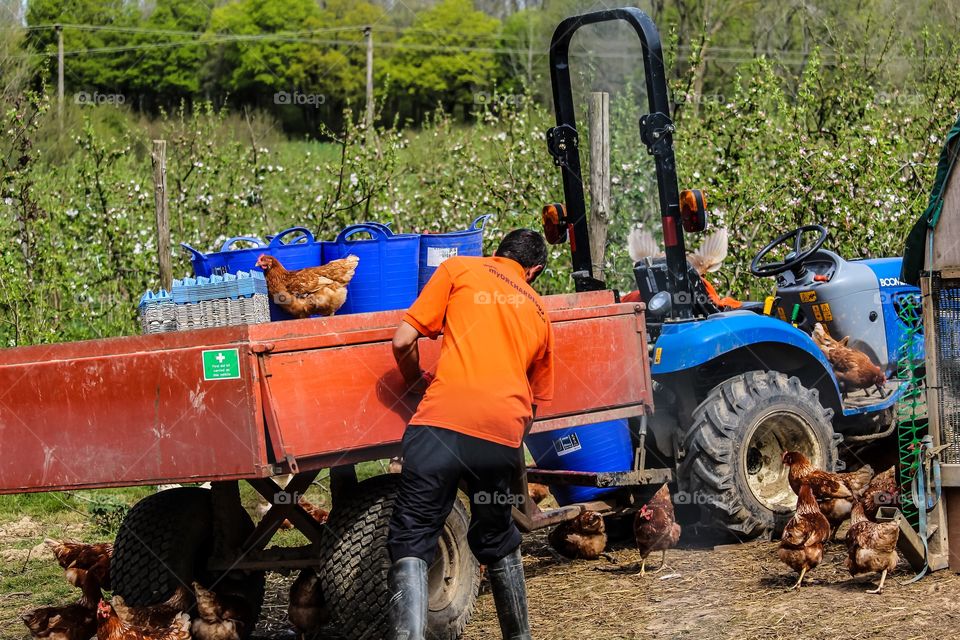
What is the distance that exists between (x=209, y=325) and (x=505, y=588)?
177 cm

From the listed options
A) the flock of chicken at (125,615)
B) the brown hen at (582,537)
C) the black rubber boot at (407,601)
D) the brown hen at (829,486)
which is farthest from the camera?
the brown hen at (582,537)

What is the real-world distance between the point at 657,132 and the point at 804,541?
7.57ft

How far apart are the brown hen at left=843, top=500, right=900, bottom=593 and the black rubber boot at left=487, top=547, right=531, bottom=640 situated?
180 cm

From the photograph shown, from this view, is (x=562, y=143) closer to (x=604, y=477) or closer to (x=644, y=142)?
(x=644, y=142)

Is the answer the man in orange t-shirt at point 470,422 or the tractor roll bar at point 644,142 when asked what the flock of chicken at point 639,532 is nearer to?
the tractor roll bar at point 644,142

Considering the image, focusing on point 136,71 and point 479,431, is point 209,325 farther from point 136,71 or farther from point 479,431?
point 136,71

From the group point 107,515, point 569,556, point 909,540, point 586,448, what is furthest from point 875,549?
point 107,515

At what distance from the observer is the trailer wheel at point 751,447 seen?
21.3 ft

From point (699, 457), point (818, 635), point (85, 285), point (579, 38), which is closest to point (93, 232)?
point (85, 285)

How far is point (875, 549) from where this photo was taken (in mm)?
5617

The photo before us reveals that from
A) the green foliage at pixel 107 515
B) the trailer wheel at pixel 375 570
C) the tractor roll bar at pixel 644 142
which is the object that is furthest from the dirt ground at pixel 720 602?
the green foliage at pixel 107 515

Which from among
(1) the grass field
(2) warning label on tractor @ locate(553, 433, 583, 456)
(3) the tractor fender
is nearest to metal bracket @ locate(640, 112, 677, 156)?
(3) the tractor fender

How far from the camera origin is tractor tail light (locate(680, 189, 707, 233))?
6.05 metres

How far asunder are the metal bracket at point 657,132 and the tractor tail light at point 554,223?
0.71 meters
